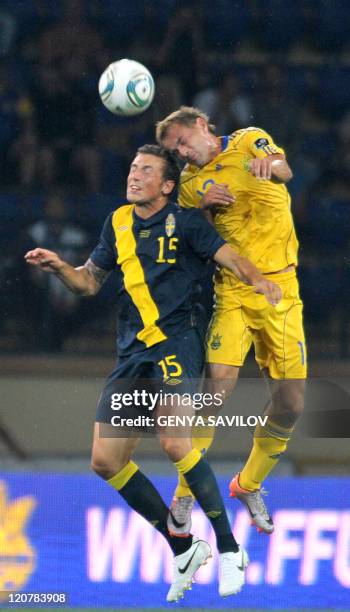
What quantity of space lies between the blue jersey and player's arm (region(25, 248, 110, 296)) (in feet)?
0.46

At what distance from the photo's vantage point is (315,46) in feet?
26.2

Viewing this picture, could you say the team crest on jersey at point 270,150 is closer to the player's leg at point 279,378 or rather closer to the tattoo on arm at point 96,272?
the player's leg at point 279,378

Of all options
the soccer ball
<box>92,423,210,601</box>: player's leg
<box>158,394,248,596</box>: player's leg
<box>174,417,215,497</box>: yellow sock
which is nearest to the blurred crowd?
the soccer ball

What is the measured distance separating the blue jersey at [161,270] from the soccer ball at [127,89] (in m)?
0.49

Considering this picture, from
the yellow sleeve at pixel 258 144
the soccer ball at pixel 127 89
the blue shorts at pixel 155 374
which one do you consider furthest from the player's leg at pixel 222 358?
the soccer ball at pixel 127 89

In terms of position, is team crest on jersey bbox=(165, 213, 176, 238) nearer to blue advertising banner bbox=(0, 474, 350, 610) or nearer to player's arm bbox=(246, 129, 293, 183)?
player's arm bbox=(246, 129, 293, 183)

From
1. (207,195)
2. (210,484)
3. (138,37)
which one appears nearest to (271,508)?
(210,484)

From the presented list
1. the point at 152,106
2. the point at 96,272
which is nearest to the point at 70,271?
the point at 96,272

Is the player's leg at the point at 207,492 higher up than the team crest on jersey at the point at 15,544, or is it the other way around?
the player's leg at the point at 207,492

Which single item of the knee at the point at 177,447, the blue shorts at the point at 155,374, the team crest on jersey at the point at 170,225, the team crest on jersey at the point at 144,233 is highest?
the team crest on jersey at the point at 170,225

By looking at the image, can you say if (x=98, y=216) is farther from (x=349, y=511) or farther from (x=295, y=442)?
(x=349, y=511)

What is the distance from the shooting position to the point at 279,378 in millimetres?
5762

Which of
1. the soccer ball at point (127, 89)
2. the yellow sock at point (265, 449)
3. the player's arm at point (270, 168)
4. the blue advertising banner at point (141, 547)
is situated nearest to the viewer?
the player's arm at point (270, 168)

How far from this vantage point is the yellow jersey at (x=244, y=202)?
556 centimetres
